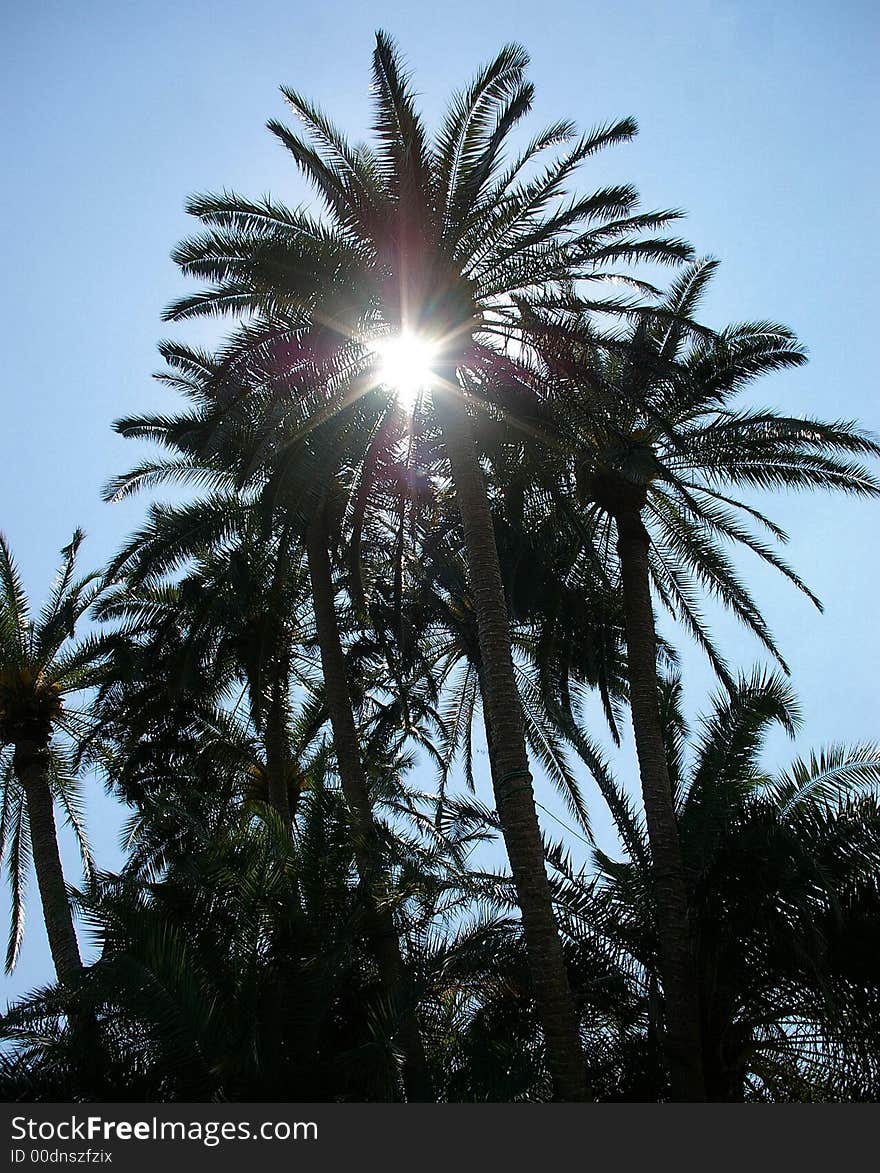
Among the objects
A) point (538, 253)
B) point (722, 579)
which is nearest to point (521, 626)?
point (722, 579)

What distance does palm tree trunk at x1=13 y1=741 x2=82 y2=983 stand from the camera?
18250 millimetres

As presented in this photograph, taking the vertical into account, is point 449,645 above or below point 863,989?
above

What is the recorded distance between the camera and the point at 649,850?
14.8 meters

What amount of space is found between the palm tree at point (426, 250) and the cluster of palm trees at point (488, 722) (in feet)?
0.14

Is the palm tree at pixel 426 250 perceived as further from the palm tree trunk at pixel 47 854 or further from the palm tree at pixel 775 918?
the palm tree trunk at pixel 47 854

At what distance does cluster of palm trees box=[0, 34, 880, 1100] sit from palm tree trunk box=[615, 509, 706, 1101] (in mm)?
46

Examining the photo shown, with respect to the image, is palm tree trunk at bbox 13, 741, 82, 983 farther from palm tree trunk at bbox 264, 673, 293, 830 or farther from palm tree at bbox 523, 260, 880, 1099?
palm tree at bbox 523, 260, 880, 1099

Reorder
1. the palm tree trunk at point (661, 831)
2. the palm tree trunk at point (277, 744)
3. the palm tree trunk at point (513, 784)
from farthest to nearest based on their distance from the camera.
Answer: the palm tree trunk at point (277, 744), the palm tree trunk at point (661, 831), the palm tree trunk at point (513, 784)

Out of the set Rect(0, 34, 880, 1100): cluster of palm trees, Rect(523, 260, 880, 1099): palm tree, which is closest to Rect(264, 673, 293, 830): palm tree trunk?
Rect(0, 34, 880, 1100): cluster of palm trees

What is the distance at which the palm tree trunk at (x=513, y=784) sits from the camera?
37.5 feet

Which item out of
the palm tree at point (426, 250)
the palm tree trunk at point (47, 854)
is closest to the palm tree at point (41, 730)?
the palm tree trunk at point (47, 854)
